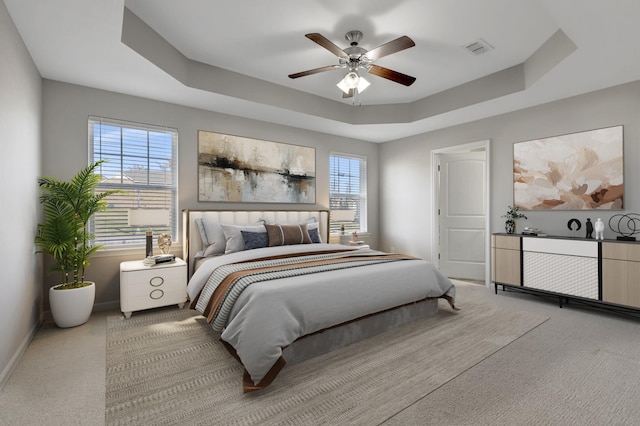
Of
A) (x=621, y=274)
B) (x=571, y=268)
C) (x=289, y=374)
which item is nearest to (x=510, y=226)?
(x=571, y=268)

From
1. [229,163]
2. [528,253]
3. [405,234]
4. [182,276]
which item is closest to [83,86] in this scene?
[229,163]

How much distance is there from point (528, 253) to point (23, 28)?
5609 mm

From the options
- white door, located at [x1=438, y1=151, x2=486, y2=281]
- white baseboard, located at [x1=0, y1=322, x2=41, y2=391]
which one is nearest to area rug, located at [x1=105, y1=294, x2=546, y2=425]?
white baseboard, located at [x1=0, y1=322, x2=41, y2=391]

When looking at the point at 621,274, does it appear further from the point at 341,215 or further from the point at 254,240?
the point at 254,240

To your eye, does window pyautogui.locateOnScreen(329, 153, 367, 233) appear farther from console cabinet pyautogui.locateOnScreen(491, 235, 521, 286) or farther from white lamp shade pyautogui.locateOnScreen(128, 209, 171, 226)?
white lamp shade pyautogui.locateOnScreen(128, 209, 171, 226)

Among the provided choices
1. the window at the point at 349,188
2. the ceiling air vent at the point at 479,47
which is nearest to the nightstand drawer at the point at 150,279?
the window at the point at 349,188

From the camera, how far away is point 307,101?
4.52 metres

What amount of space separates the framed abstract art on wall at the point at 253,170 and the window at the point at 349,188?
0.53 meters

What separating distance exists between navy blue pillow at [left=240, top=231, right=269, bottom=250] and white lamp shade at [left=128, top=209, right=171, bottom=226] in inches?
36.5

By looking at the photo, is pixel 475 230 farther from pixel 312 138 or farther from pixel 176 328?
pixel 176 328

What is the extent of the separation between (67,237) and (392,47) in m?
3.51

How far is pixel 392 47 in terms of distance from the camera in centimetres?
261

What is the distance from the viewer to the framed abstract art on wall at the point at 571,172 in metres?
3.57

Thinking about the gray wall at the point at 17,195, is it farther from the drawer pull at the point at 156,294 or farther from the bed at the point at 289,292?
the bed at the point at 289,292
